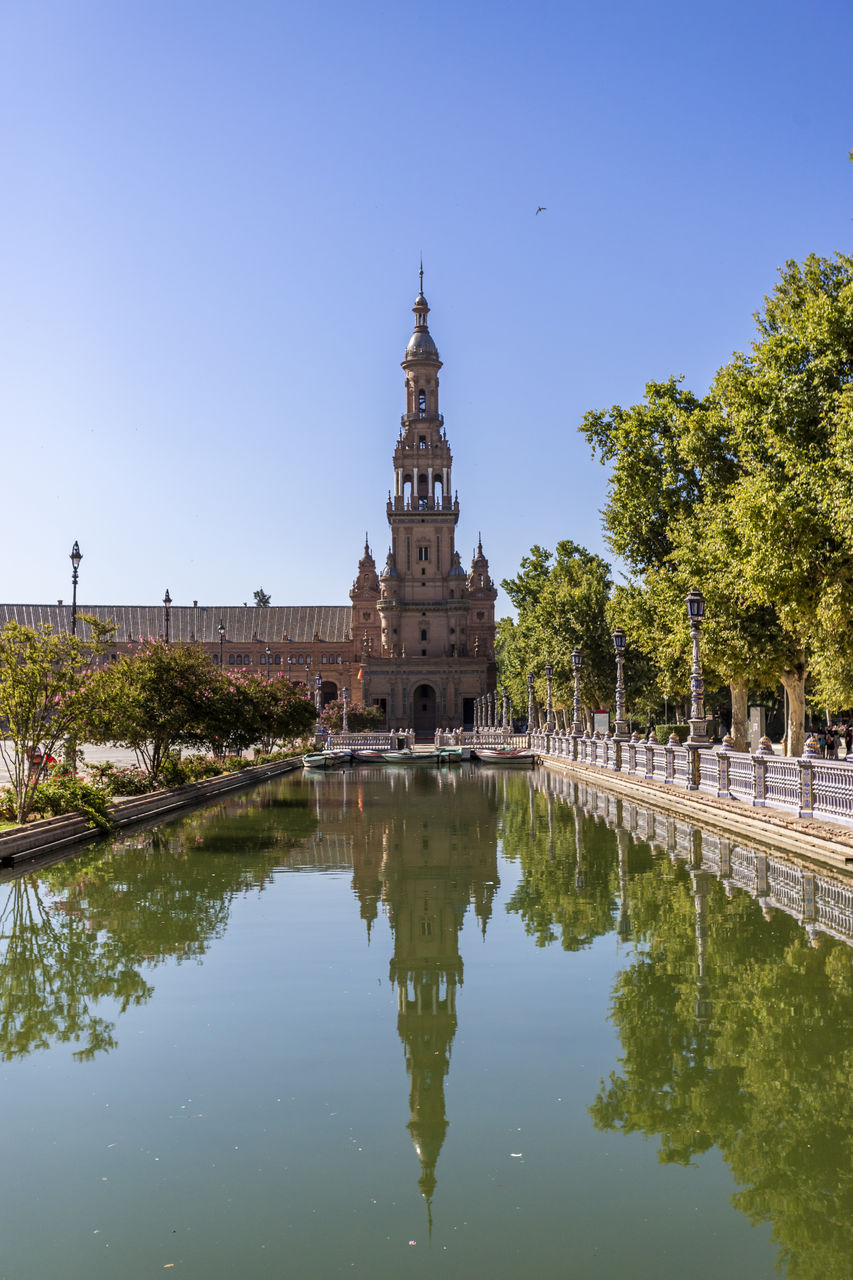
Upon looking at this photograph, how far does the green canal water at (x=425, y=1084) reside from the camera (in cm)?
565

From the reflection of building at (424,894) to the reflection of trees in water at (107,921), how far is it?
205 centimetres

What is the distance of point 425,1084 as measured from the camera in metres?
7.90

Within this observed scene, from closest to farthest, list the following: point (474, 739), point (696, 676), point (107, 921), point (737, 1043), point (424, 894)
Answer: point (737, 1043) → point (107, 921) → point (424, 894) → point (696, 676) → point (474, 739)

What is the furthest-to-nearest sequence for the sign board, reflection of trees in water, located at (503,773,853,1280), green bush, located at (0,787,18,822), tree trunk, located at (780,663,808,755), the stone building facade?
the stone building facade < the sign board < tree trunk, located at (780,663,808,755) < green bush, located at (0,787,18,822) < reflection of trees in water, located at (503,773,853,1280)

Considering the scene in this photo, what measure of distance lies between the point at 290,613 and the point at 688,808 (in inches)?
4887

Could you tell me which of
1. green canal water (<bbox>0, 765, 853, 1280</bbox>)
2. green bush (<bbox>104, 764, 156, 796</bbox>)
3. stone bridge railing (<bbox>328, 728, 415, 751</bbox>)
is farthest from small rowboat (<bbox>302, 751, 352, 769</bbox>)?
green canal water (<bbox>0, 765, 853, 1280</bbox>)

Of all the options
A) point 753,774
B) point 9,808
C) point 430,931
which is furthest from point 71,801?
point 753,774

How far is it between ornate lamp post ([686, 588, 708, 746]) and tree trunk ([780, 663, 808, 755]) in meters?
3.79

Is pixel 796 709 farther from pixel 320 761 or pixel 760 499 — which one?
pixel 320 761

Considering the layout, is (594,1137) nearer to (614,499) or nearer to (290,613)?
(614,499)

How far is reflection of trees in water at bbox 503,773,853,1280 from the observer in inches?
242

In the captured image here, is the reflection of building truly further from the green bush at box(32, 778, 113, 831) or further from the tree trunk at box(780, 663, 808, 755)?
the tree trunk at box(780, 663, 808, 755)

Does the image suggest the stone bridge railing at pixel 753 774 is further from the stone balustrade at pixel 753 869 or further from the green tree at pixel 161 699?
the green tree at pixel 161 699

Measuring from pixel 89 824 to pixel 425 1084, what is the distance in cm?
1663
